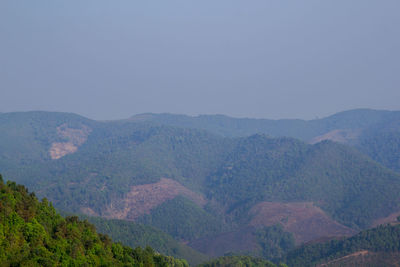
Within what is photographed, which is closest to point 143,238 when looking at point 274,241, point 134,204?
point 274,241

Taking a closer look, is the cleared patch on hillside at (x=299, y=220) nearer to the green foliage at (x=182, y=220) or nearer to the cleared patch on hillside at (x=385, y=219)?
the cleared patch on hillside at (x=385, y=219)

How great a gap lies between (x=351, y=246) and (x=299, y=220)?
70.1 m

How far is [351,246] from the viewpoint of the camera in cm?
9775

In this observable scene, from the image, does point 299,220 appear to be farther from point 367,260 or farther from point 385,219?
point 367,260

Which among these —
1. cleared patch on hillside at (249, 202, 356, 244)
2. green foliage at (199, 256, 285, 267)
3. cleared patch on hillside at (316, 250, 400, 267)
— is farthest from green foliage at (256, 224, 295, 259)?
green foliage at (199, 256, 285, 267)

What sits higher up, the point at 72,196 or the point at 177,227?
the point at 72,196

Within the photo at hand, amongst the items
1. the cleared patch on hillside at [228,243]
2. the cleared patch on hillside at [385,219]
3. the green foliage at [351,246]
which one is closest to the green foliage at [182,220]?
the cleared patch on hillside at [228,243]

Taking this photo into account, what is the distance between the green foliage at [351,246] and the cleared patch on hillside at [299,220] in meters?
43.6

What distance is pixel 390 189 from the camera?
577ft

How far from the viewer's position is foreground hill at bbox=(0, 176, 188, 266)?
108ft

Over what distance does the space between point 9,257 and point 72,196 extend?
516 feet

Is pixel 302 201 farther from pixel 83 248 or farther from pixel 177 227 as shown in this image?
pixel 83 248

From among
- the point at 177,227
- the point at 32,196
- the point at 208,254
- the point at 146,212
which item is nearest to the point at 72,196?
the point at 146,212

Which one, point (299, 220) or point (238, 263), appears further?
point (299, 220)
